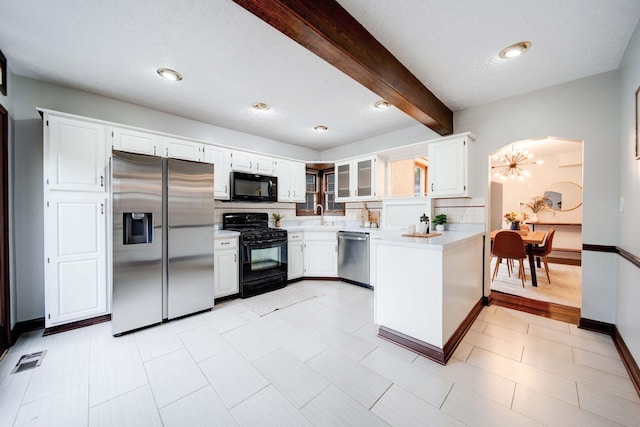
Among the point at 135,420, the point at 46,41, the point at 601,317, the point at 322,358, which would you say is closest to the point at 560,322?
the point at 601,317

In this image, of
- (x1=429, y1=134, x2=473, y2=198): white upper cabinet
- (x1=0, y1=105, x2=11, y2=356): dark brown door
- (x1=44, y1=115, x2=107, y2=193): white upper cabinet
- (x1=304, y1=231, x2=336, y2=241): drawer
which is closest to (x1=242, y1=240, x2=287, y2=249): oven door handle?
(x1=304, y1=231, x2=336, y2=241): drawer

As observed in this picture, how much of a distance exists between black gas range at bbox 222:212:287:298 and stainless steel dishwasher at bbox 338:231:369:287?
37.2 inches

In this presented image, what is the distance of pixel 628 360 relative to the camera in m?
1.85

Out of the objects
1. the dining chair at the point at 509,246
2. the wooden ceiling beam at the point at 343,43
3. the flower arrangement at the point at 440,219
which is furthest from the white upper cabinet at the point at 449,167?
the dining chair at the point at 509,246

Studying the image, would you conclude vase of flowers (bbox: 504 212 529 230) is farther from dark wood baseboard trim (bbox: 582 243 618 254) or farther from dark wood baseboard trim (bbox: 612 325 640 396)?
dark wood baseboard trim (bbox: 612 325 640 396)

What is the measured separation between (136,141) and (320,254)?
2973 mm

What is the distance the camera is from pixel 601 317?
242cm

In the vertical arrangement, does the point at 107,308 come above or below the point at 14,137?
below

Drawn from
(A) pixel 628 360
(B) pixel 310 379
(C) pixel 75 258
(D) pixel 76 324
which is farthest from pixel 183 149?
(A) pixel 628 360

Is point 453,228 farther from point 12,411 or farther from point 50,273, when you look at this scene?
point 50,273

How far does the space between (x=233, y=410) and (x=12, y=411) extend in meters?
1.36

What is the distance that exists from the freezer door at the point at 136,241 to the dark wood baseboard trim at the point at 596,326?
4427 mm

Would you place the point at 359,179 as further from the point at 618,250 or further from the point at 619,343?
the point at 619,343

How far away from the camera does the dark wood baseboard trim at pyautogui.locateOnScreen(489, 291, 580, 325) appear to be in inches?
108
